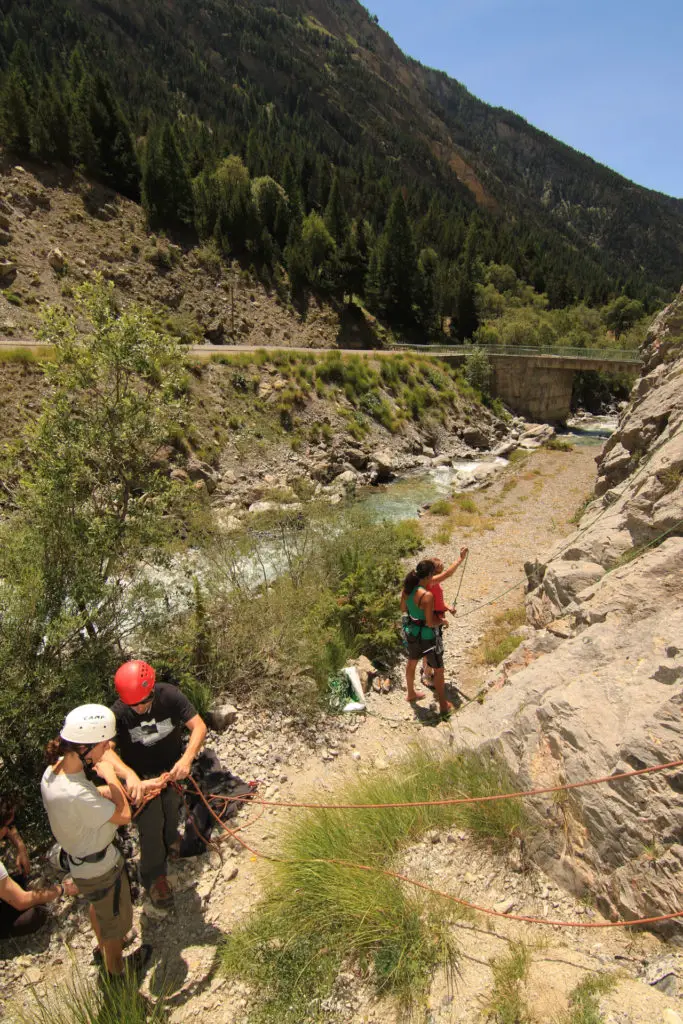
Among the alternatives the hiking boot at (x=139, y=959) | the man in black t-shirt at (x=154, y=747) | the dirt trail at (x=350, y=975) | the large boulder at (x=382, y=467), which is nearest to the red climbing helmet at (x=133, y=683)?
the man in black t-shirt at (x=154, y=747)

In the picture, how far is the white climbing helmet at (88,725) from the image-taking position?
119 inches

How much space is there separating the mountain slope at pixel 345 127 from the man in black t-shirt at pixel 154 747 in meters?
52.9

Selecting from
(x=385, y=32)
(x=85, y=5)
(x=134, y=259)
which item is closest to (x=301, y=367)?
(x=134, y=259)

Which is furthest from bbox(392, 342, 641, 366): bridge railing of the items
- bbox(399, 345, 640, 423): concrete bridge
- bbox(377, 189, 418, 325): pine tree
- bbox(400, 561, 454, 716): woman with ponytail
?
bbox(400, 561, 454, 716): woman with ponytail

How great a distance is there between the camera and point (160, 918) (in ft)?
12.9

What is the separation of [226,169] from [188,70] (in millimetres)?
69232

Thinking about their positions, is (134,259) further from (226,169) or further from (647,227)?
(647,227)

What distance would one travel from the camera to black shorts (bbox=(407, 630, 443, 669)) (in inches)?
262

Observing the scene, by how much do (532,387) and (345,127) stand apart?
10826 centimetres

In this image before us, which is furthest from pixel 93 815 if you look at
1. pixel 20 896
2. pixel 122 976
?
pixel 122 976

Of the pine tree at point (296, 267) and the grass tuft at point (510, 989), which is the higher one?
the pine tree at point (296, 267)

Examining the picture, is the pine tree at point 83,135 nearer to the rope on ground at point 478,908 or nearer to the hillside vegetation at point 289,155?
the hillside vegetation at point 289,155

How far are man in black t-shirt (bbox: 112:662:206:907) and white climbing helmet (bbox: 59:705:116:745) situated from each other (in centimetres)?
47

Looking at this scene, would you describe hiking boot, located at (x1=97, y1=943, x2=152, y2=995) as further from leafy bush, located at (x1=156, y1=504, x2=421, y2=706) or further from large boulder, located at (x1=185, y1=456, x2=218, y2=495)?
large boulder, located at (x1=185, y1=456, x2=218, y2=495)
